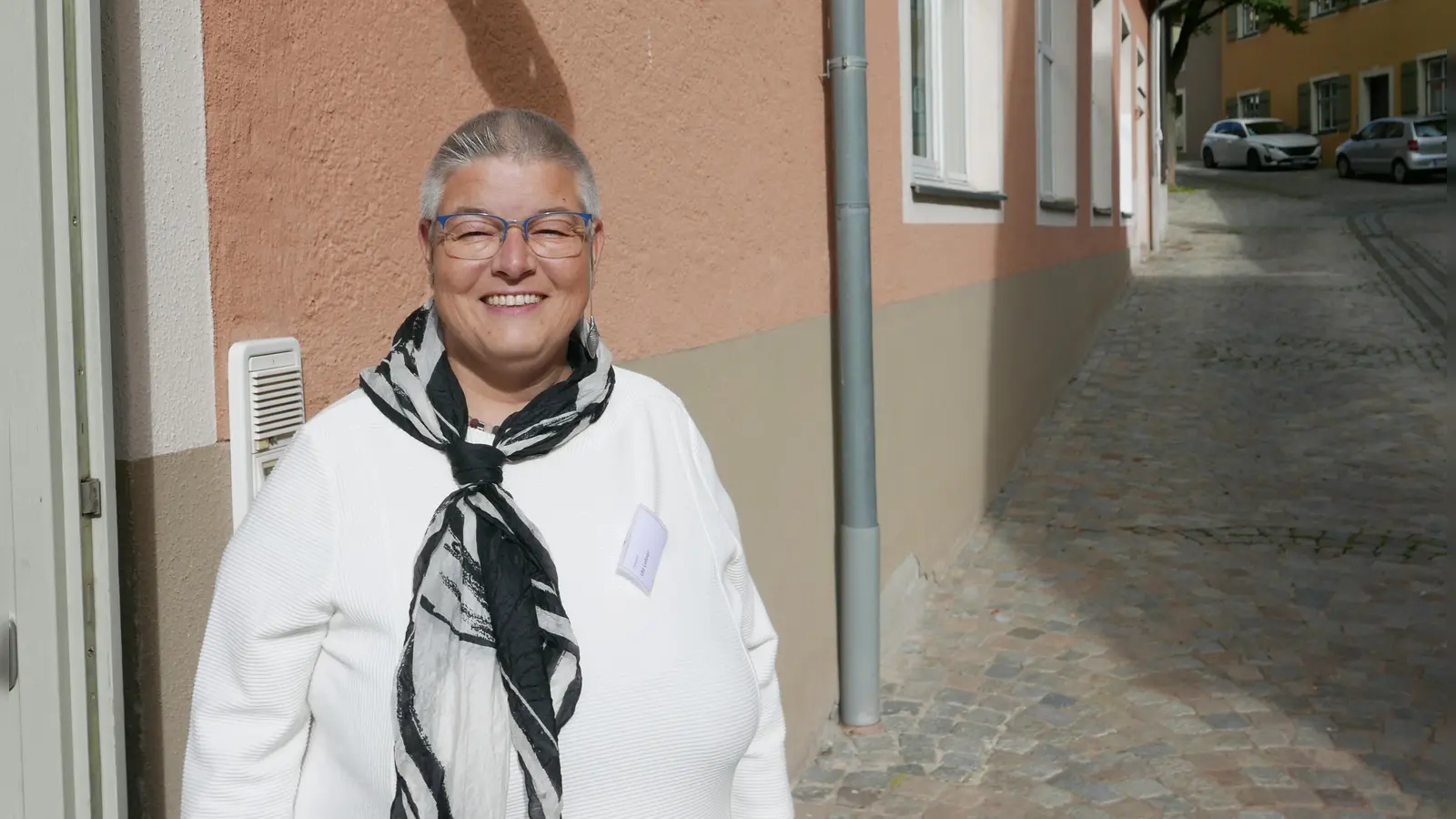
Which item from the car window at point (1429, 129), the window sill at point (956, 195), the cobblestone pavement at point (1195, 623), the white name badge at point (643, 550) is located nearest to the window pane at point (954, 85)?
the window sill at point (956, 195)

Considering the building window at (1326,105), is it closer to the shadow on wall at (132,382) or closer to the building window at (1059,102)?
the building window at (1059,102)

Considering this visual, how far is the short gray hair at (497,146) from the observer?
1.84 m

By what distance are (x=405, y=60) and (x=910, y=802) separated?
120 inches

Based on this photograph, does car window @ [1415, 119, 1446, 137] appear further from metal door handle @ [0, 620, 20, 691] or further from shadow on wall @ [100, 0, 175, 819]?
metal door handle @ [0, 620, 20, 691]

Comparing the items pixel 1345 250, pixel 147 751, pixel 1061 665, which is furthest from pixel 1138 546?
pixel 1345 250

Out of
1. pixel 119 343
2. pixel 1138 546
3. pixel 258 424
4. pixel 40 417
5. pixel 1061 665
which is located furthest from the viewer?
pixel 1138 546

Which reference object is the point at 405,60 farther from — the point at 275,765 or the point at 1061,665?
the point at 1061,665

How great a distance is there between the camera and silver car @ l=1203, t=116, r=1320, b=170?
36.7 metres

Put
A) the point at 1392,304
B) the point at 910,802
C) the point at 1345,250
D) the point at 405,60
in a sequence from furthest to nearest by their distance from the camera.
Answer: the point at 1345,250, the point at 1392,304, the point at 910,802, the point at 405,60

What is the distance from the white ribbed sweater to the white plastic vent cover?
0.34 meters

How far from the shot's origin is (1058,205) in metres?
10.8

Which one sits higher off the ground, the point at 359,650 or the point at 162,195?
the point at 162,195

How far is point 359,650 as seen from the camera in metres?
1.66

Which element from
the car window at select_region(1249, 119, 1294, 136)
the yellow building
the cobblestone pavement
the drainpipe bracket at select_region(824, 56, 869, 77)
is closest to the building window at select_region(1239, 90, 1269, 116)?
the yellow building
